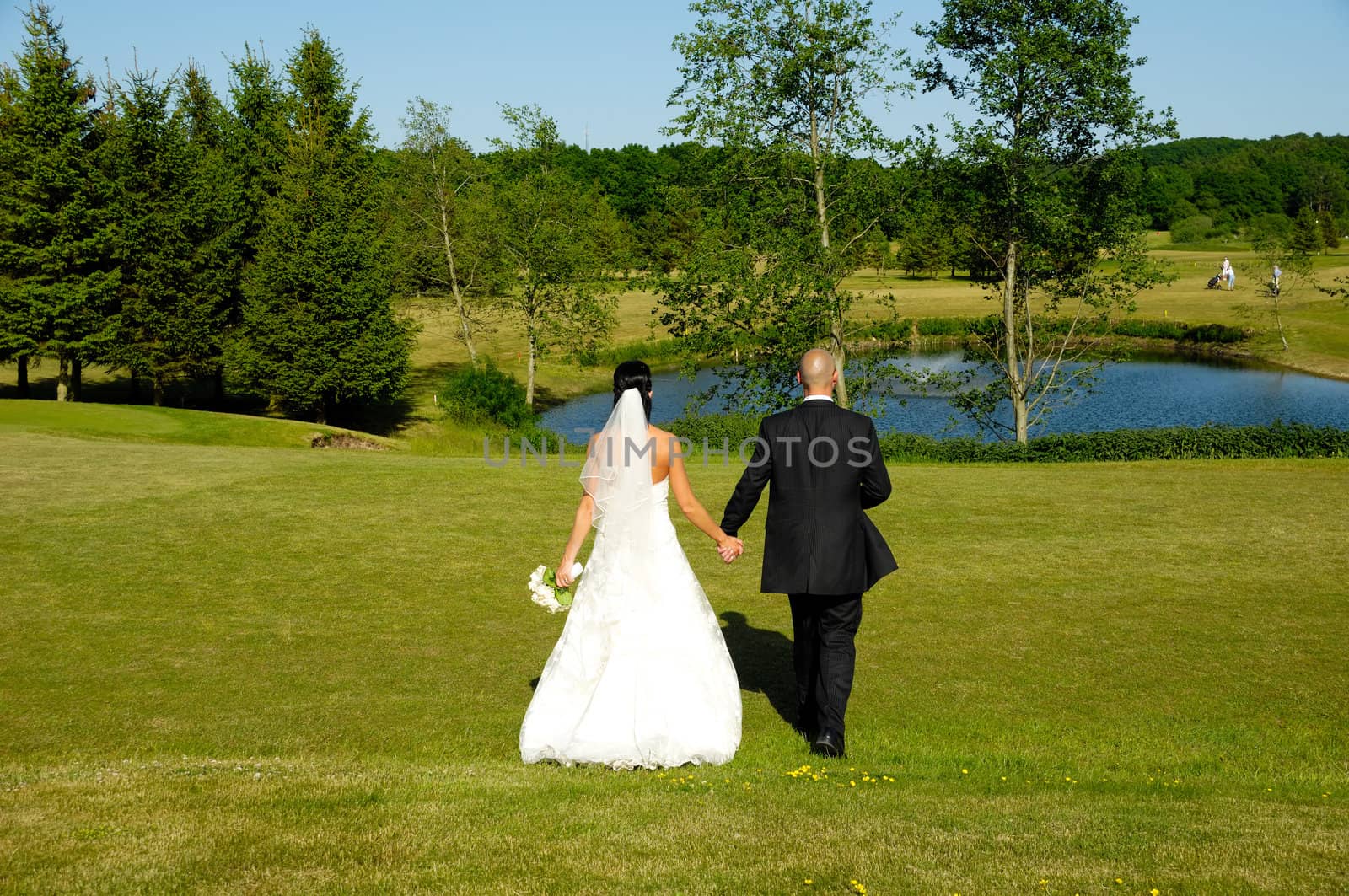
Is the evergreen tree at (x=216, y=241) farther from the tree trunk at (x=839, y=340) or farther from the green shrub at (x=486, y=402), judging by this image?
the tree trunk at (x=839, y=340)

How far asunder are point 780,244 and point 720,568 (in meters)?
23.4

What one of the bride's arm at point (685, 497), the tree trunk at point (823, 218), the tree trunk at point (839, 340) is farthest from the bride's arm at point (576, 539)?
the tree trunk at point (823, 218)

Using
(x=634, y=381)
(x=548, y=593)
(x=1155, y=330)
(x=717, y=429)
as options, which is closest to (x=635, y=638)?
(x=548, y=593)

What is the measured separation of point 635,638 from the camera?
25.5 ft

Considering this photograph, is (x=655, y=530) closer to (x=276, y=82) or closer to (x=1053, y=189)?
(x=1053, y=189)

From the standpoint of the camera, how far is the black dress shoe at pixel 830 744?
7.79m

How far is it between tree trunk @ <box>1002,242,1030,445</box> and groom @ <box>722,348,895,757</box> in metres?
33.2

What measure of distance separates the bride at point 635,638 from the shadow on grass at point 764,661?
1.48m

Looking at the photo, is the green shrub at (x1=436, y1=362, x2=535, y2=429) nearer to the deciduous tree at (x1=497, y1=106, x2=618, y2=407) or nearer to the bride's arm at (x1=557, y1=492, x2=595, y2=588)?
the deciduous tree at (x1=497, y1=106, x2=618, y2=407)

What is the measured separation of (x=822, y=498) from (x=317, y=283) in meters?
44.5

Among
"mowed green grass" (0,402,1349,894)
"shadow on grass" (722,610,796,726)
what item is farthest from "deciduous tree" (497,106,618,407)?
"shadow on grass" (722,610,796,726)

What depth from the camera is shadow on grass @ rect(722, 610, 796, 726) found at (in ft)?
31.3

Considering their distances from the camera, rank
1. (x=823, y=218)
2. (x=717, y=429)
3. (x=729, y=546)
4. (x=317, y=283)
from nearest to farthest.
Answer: (x=729, y=546) → (x=717, y=429) → (x=823, y=218) → (x=317, y=283)

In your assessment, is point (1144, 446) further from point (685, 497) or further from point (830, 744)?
point (685, 497)
